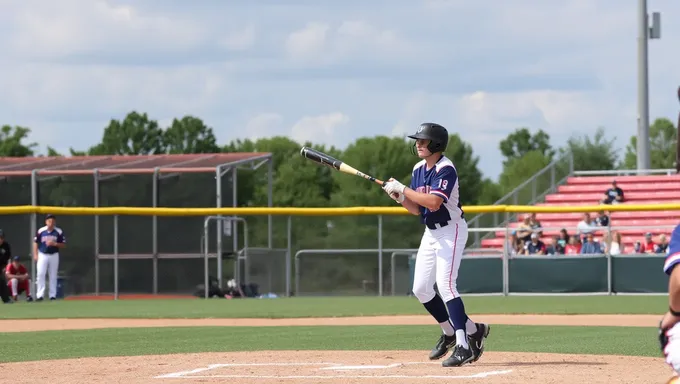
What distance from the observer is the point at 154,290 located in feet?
79.7

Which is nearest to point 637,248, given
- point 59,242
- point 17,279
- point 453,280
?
point 59,242

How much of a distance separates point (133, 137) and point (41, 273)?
258 ft

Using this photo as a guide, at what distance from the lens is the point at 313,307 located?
1909cm

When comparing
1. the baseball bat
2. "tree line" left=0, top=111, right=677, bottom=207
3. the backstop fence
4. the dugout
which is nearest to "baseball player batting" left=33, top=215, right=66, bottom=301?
the backstop fence

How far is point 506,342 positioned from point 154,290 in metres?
13.8

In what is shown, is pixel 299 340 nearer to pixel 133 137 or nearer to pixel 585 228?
pixel 585 228

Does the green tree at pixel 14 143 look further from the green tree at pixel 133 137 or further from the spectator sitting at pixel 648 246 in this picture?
the spectator sitting at pixel 648 246

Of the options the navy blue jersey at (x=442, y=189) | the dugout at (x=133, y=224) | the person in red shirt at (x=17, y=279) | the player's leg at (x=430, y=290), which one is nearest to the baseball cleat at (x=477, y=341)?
the player's leg at (x=430, y=290)

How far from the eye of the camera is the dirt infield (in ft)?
26.8

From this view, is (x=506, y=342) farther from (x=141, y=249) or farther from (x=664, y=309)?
(x=141, y=249)

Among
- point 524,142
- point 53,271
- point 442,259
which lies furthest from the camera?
point 524,142

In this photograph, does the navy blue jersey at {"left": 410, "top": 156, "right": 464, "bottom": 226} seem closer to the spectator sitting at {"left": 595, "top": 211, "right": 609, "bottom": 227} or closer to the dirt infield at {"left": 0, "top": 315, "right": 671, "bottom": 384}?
the dirt infield at {"left": 0, "top": 315, "right": 671, "bottom": 384}

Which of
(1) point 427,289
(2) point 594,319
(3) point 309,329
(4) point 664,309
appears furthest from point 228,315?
(1) point 427,289

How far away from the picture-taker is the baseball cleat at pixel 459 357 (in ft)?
29.3
